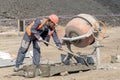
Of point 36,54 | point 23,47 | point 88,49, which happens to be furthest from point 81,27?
point 88,49

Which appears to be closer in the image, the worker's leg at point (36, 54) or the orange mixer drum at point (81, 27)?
the orange mixer drum at point (81, 27)

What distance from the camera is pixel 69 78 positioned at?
1051 centimetres

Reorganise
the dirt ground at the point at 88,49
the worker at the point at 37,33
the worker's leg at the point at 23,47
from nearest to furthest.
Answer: the dirt ground at the point at 88,49 → the worker at the point at 37,33 → the worker's leg at the point at 23,47

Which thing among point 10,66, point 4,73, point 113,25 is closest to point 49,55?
point 10,66

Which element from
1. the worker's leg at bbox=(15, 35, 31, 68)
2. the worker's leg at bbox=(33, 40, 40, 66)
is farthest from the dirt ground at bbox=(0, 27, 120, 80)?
the worker's leg at bbox=(33, 40, 40, 66)

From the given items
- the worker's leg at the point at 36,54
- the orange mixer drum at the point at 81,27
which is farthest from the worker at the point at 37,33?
the orange mixer drum at the point at 81,27

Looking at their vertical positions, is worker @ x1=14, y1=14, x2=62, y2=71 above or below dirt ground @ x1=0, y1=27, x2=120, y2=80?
above

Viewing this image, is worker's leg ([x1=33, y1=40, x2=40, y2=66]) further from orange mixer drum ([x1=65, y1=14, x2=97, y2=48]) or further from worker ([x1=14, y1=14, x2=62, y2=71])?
orange mixer drum ([x1=65, y1=14, x2=97, y2=48])

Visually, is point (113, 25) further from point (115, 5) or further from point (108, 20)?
point (115, 5)

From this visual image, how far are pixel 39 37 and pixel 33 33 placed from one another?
0.20m

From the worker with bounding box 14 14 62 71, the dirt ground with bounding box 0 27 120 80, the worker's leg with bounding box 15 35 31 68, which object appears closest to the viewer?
the dirt ground with bounding box 0 27 120 80

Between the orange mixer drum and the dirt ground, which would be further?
the orange mixer drum

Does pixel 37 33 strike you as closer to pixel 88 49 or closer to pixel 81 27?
pixel 81 27

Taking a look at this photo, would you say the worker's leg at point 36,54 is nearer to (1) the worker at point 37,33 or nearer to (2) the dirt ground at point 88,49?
(1) the worker at point 37,33
